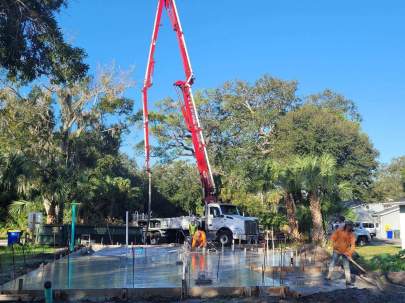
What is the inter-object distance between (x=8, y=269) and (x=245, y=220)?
16235mm

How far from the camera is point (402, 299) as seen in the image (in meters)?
9.69

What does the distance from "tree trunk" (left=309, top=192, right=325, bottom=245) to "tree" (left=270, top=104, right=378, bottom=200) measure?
22.3 meters

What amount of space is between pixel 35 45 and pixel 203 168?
20397 mm

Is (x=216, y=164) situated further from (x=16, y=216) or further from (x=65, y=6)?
(x=65, y=6)

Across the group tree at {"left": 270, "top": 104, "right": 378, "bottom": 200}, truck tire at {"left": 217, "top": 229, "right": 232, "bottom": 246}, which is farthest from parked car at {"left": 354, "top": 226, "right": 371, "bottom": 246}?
tree at {"left": 270, "top": 104, "right": 378, "bottom": 200}

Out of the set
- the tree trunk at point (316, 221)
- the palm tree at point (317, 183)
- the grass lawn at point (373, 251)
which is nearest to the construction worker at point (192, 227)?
the palm tree at point (317, 183)

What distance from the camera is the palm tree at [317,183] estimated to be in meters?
26.9

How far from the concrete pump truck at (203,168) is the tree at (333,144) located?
19300mm

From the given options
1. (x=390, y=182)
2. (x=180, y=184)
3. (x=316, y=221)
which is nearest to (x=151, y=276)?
(x=316, y=221)

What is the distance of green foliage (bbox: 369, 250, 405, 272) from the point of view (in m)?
15.4

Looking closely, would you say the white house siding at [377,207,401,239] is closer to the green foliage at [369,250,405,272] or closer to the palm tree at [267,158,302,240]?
the palm tree at [267,158,302,240]

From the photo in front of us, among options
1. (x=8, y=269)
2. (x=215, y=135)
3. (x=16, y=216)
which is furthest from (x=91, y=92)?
(x=8, y=269)

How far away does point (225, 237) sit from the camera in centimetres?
2994

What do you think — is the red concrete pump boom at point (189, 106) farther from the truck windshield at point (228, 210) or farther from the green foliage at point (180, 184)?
the green foliage at point (180, 184)
